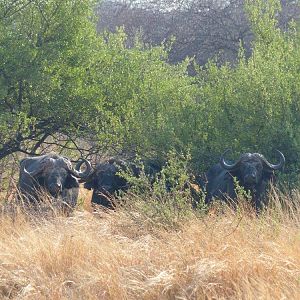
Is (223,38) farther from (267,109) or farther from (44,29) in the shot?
(267,109)

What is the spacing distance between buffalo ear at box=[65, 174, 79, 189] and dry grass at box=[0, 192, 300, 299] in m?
3.02

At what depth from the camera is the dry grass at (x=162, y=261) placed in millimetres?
6625

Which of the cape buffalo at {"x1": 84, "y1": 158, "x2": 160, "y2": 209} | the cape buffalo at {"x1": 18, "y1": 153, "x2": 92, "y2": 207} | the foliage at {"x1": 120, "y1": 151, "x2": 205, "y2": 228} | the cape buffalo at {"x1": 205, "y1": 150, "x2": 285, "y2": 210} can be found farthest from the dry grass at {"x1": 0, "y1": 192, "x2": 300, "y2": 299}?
the cape buffalo at {"x1": 84, "y1": 158, "x2": 160, "y2": 209}

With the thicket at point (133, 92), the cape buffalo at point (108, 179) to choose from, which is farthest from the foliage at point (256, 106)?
the cape buffalo at point (108, 179)

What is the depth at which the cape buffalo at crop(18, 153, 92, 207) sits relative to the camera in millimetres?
11398

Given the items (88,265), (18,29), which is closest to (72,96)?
(18,29)

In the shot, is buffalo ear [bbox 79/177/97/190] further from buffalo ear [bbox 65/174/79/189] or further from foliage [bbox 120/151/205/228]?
foliage [bbox 120/151/205/228]

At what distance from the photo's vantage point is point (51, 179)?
1141 centimetres

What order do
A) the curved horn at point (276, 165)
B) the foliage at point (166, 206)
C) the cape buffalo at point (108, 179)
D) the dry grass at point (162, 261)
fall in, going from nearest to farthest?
the dry grass at point (162, 261) → the foliage at point (166, 206) → the curved horn at point (276, 165) → the cape buffalo at point (108, 179)

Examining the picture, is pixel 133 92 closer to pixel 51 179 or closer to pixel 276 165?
pixel 51 179

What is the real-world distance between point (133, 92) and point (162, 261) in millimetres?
6601

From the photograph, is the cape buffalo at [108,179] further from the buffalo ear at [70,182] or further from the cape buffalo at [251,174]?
the cape buffalo at [251,174]

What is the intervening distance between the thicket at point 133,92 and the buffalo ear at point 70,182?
1233mm

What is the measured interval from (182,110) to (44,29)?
10.3 feet
